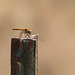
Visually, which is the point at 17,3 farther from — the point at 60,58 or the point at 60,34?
the point at 60,58

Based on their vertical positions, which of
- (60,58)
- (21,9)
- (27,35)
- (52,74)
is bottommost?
(52,74)

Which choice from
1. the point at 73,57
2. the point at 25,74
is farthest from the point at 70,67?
the point at 25,74

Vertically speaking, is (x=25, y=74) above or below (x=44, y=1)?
below

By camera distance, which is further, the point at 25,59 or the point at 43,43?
the point at 43,43

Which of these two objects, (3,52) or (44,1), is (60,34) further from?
(3,52)

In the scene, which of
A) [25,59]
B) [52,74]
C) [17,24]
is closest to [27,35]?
[25,59]

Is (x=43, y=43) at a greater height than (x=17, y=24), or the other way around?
(x=17, y=24)
